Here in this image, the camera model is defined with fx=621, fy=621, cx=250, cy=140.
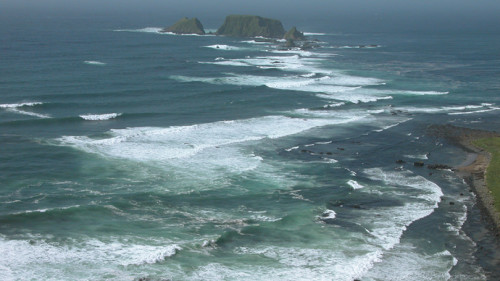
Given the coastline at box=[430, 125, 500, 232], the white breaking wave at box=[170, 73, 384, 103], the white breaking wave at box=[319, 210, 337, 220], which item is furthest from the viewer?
the white breaking wave at box=[170, 73, 384, 103]

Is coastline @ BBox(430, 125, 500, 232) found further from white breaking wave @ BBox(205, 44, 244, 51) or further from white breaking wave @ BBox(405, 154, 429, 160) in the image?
white breaking wave @ BBox(205, 44, 244, 51)

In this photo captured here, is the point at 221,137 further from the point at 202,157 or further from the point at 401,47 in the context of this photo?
the point at 401,47

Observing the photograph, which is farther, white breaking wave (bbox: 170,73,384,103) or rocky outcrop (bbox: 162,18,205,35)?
rocky outcrop (bbox: 162,18,205,35)

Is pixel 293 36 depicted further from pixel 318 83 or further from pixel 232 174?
pixel 232 174

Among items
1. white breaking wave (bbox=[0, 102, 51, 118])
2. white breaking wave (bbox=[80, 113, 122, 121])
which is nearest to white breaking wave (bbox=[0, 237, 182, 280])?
white breaking wave (bbox=[80, 113, 122, 121])

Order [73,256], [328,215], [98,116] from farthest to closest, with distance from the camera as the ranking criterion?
[98,116] → [328,215] → [73,256]

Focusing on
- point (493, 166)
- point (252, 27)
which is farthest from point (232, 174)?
point (252, 27)
